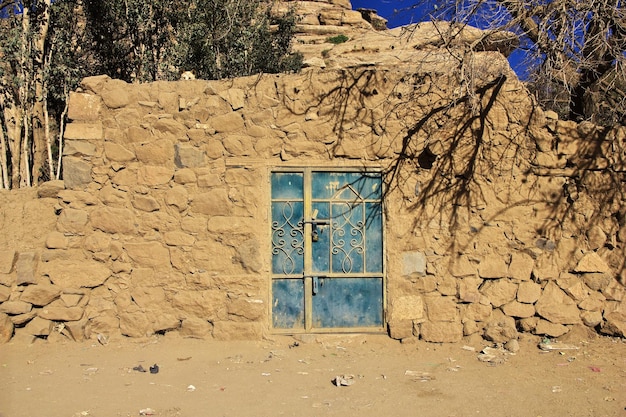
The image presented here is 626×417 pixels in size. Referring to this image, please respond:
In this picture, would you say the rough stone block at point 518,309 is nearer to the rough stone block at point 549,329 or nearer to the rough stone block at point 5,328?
the rough stone block at point 549,329

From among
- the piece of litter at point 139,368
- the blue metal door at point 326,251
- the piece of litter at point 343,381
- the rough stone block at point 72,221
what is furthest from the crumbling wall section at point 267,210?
the piece of litter at point 343,381

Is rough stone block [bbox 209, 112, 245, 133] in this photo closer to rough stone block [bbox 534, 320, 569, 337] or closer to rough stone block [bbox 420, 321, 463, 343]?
rough stone block [bbox 420, 321, 463, 343]

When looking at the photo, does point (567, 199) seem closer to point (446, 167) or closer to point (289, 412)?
point (446, 167)

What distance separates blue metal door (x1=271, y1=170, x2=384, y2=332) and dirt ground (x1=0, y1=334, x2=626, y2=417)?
217mm

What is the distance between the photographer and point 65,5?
371 inches

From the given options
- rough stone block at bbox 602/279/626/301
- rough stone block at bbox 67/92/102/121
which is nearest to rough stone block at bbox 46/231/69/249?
rough stone block at bbox 67/92/102/121

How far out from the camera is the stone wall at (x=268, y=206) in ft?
15.7

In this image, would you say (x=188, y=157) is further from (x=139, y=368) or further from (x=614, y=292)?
(x=614, y=292)

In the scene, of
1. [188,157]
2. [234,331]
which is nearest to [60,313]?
[234,331]

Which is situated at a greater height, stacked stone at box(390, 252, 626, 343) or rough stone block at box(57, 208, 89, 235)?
rough stone block at box(57, 208, 89, 235)

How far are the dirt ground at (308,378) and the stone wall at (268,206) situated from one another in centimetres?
21

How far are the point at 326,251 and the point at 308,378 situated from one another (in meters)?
1.23

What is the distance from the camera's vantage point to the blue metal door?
4.91 metres

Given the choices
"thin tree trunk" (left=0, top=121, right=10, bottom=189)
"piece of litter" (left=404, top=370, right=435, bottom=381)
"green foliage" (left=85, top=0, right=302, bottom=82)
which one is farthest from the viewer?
"green foliage" (left=85, top=0, right=302, bottom=82)
